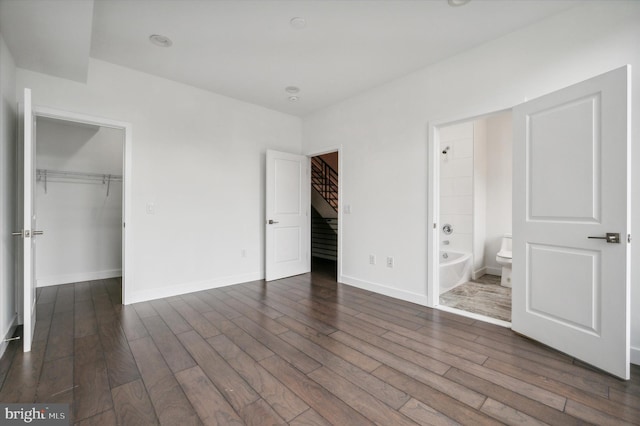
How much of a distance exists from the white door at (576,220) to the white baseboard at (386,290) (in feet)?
3.11

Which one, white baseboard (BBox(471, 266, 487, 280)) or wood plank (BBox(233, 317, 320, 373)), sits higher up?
white baseboard (BBox(471, 266, 487, 280))

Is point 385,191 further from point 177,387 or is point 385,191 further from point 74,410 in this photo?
point 74,410

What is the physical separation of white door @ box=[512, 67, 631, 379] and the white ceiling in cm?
94

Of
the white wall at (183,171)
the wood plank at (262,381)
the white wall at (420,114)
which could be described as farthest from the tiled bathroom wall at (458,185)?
the wood plank at (262,381)

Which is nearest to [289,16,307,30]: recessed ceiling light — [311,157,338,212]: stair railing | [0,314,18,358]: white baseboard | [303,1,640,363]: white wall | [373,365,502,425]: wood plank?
[303,1,640,363]: white wall

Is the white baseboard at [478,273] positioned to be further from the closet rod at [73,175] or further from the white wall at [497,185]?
the closet rod at [73,175]

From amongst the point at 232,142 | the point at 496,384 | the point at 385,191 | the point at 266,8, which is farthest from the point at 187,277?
the point at 496,384

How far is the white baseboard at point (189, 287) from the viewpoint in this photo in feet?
11.1

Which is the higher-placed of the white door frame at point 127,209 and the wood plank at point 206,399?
the white door frame at point 127,209

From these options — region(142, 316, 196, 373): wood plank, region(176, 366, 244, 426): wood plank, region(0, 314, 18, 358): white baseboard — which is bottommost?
region(176, 366, 244, 426): wood plank

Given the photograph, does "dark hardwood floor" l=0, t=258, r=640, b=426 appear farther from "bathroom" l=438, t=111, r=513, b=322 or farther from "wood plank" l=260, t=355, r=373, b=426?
"bathroom" l=438, t=111, r=513, b=322

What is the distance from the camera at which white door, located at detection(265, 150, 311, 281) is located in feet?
14.3

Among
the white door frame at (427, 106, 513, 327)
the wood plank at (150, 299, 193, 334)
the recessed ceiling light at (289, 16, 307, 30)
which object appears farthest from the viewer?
the white door frame at (427, 106, 513, 327)

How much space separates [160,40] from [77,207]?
3186 millimetres
